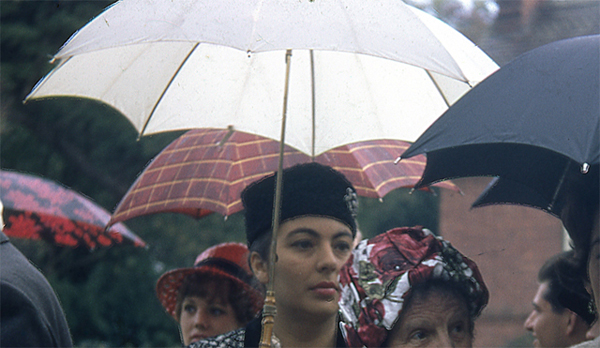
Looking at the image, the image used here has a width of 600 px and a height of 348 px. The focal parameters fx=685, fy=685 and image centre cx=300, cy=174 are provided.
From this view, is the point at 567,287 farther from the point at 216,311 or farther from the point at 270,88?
the point at 216,311

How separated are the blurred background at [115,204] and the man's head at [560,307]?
4217 millimetres

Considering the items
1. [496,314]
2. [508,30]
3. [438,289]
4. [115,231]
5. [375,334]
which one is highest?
[508,30]

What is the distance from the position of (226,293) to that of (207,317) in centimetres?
15

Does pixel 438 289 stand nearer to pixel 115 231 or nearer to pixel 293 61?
pixel 293 61

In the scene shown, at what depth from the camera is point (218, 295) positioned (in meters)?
3.34

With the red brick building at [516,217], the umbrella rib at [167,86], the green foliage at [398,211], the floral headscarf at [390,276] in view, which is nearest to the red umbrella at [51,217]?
the umbrella rib at [167,86]

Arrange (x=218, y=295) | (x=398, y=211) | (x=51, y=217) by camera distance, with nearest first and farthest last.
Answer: (x=218, y=295), (x=51, y=217), (x=398, y=211)

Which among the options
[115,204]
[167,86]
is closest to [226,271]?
[167,86]

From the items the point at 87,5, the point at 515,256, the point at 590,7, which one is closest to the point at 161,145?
the point at 87,5

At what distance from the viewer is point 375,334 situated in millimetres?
2172

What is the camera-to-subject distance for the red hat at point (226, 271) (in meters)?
3.32

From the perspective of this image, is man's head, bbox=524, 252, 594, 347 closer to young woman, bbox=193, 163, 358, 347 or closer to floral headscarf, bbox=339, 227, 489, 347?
floral headscarf, bbox=339, 227, 489, 347

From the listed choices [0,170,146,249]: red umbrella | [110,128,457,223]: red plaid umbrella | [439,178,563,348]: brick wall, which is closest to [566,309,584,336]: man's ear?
[110,128,457,223]: red plaid umbrella

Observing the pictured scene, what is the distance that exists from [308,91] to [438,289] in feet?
3.50
